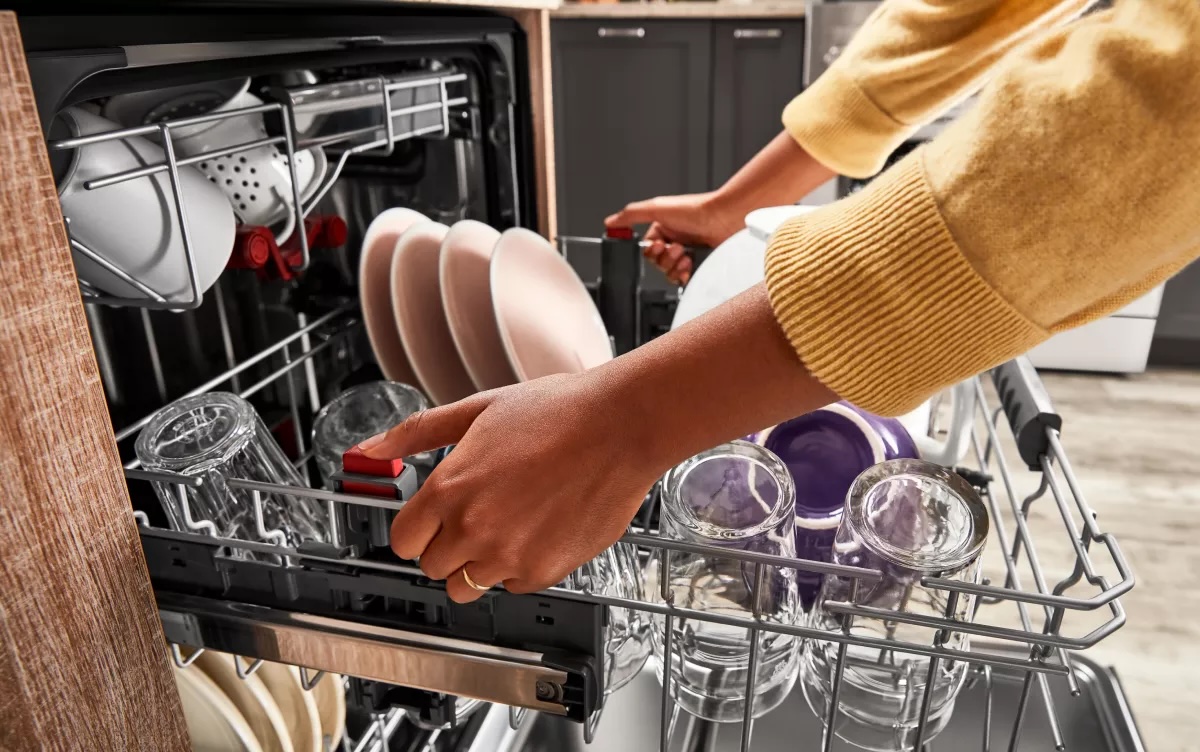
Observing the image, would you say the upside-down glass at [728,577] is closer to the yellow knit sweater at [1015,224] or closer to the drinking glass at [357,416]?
the yellow knit sweater at [1015,224]

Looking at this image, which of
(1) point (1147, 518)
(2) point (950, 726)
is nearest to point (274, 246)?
(2) point (950, 726)

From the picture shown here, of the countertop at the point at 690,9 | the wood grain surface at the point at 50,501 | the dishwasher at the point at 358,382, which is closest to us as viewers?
the wood grain surface at the point at 50,501

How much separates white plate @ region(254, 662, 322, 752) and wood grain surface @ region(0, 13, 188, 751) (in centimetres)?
21

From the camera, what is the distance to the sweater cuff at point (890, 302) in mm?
399

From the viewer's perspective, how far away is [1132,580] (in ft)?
1.36

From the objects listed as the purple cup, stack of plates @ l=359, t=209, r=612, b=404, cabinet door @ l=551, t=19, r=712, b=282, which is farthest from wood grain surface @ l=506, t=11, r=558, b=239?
cabinet door @ l=551, t=19, r=712, b=282

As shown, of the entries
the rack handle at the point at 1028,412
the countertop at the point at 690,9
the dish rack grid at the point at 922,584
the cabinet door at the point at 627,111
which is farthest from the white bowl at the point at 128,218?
the countertop at the point at 690,9

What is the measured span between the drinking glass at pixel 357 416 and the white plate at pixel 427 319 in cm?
7

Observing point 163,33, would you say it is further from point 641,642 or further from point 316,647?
point 641,642

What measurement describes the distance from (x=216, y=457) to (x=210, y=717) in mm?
174

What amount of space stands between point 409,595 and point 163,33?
1.10ft

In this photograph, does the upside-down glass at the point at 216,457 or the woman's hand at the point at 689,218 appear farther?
the woman's hand at the point at 689,218

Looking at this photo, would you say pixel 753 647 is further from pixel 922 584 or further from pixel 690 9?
pixel 690 9

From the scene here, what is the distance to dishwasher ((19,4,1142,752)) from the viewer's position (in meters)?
0.46
